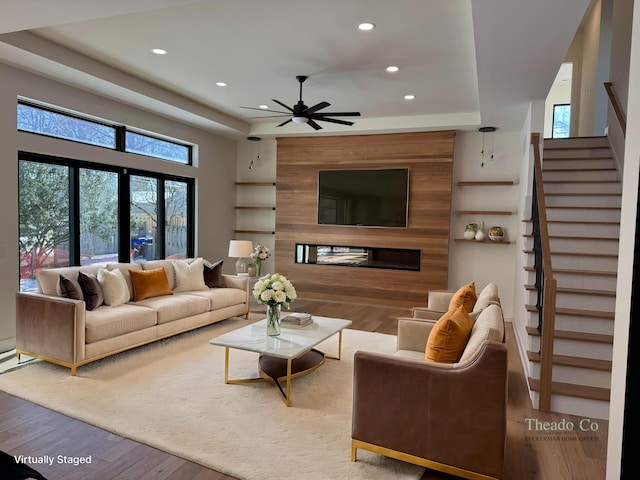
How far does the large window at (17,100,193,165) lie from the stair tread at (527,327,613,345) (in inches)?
216

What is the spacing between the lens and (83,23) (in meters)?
3.76

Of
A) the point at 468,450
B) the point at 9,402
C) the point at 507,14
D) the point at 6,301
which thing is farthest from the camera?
the point at 6,301

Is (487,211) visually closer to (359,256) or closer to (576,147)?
(576,147)

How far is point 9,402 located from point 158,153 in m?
4.31

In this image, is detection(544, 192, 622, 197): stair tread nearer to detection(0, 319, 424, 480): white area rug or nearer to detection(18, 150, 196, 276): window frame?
detection(0, 319, 424, 480): white area rug

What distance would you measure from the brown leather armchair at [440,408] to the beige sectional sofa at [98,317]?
2.68m

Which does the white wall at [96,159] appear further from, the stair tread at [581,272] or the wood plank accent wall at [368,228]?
the stair tread at [581,272]

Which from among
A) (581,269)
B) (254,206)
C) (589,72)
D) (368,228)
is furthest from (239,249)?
(589,72)

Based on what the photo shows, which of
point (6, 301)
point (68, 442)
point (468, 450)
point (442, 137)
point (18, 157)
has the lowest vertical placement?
point (68, 442)

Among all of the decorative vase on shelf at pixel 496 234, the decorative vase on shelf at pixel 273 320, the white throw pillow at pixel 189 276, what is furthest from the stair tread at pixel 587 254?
the white throw pillow at pixel 189 276

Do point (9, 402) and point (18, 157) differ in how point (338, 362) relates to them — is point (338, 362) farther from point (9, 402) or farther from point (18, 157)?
point (18, 157)

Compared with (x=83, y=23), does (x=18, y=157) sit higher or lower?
lower

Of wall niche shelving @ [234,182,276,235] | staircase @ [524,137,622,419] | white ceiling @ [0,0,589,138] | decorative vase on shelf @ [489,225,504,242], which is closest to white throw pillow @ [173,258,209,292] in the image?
white ceiling @ [0,0,589,138]

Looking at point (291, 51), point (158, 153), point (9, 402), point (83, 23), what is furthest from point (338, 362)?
point (158, 153)
